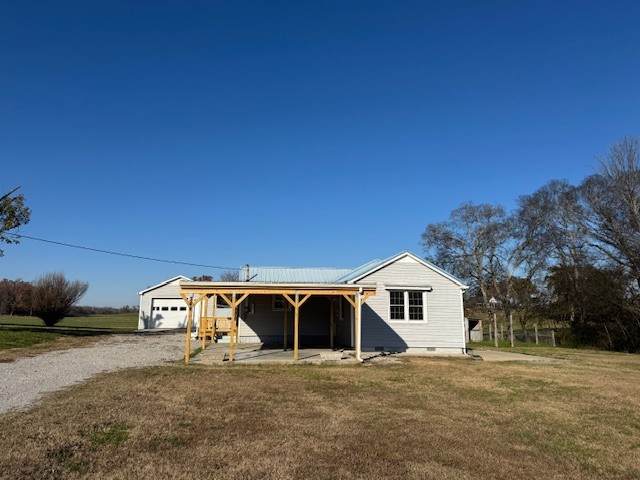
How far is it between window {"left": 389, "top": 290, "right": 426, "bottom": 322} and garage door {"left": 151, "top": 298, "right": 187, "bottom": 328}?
26203mm

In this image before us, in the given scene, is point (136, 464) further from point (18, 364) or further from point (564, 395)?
point (18, 364)

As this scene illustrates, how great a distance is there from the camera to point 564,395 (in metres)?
9.48

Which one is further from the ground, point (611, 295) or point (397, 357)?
point (611, 295)

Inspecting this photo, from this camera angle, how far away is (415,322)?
1809cm

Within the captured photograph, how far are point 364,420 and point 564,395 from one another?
5.34 metres

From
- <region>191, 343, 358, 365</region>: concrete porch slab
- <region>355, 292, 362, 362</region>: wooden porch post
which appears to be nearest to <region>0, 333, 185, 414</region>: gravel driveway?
<region>191, 343, 358, 365</region>: concrete porch slab

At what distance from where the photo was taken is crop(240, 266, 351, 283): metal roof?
22.8 m

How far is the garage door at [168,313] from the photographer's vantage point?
3919cm

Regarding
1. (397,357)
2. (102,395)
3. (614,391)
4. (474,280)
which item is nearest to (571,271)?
(474,280)

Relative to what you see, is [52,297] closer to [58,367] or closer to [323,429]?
[58,367]

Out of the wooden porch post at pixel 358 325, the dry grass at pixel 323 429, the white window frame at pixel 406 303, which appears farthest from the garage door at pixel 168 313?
the dry grass at pixel 323 429

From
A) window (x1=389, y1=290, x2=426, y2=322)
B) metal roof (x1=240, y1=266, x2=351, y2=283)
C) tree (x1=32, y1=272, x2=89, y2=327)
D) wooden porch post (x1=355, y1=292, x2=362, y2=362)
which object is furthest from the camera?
tree (x1=32, y1=272, x2=89, y2=327)

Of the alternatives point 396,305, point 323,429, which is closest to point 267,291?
point 396,305

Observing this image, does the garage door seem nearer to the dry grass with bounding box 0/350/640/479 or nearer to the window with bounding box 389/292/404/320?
the window with bounding box 389/292/404/320
